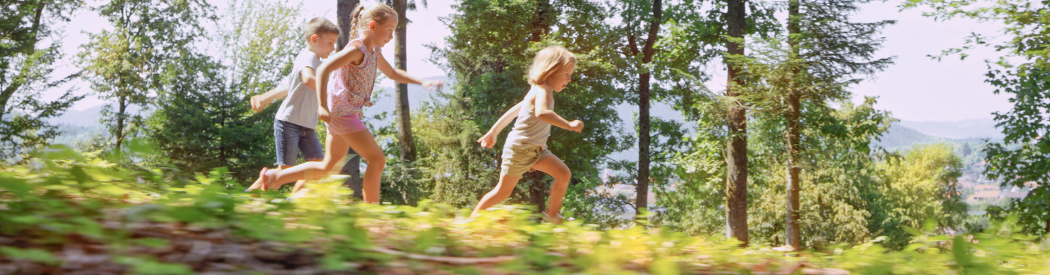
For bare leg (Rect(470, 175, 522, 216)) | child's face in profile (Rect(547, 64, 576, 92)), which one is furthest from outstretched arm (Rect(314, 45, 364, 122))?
child's face in profile (Rect(547, 64, 576, 92))

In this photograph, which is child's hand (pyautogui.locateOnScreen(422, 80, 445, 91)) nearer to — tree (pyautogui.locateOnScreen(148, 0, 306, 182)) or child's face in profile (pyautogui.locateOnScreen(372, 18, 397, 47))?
child's face in profile (pyautogui.locateOnScreen(372, 18, 397, 47))

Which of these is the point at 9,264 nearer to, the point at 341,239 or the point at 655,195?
the point at 341,239

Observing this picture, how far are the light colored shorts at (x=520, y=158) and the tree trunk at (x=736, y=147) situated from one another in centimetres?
1341

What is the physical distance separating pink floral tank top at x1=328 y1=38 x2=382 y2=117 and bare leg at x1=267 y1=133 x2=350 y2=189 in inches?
9.1

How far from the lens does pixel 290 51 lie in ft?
107

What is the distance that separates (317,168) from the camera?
4.79 metres

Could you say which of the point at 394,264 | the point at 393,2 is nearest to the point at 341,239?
the point at 394,264

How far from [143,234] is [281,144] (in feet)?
11.9

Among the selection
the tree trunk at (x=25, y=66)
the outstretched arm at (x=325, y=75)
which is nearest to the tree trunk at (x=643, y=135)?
the outstretched arm at (x=325, y=75)

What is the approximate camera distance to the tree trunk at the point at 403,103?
20234mm

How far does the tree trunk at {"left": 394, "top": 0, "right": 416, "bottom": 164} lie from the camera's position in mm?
20234

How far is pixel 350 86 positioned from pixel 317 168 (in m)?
0.66

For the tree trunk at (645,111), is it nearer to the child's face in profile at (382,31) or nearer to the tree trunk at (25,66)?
the child's face in profile at (382,31)

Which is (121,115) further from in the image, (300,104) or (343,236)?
(343,236)
